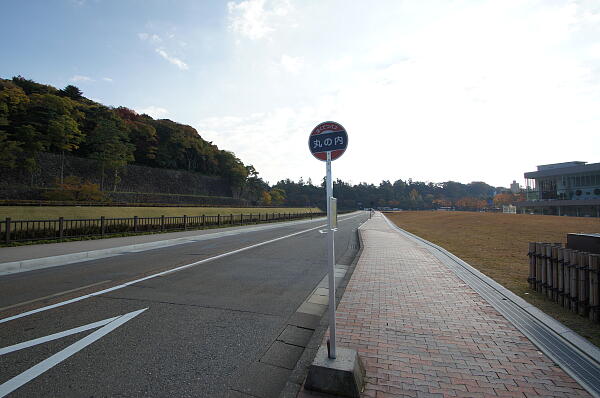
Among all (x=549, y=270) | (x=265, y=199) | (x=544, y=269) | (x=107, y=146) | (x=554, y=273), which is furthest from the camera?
(x=265, y=199)

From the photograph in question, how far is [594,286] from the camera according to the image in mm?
4047

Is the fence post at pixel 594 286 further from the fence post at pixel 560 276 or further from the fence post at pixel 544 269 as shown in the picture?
the fence post at pixel 544 269

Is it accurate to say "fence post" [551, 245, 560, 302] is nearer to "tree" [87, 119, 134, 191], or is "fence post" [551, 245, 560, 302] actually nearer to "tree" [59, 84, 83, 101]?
"tree" [87, 119, 134, 191]

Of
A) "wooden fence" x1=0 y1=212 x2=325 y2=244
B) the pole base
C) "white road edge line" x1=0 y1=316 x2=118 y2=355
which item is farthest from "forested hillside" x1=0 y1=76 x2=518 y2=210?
the pole base

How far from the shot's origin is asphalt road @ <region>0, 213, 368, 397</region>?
2.78m

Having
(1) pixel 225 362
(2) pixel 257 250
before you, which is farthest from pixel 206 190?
(1) pixel 225 362

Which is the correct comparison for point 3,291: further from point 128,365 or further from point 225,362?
point 225,362

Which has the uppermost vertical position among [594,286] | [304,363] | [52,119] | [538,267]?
[52,119]

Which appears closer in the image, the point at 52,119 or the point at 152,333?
the point at 152,333

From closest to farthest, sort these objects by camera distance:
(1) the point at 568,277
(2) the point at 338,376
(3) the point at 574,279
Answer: (2) the point at 338,376 < (3) the point at 574,279 < (1) the point at 568,277

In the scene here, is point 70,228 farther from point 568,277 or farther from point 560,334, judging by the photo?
point 568,277

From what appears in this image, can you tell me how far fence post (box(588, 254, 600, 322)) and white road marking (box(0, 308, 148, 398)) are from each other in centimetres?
691

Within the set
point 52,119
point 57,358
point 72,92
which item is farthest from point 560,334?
point 72,92

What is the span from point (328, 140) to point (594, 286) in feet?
14.8
